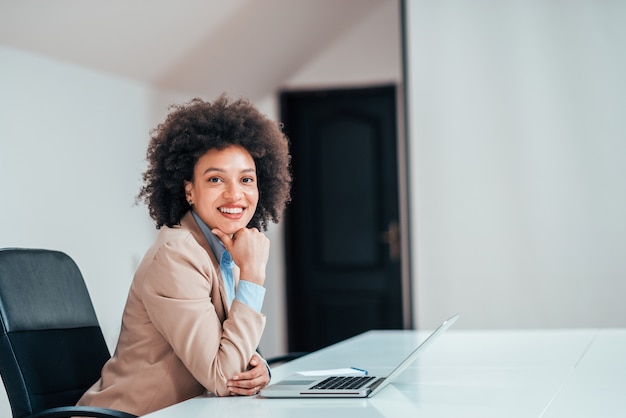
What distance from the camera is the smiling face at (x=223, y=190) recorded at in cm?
210

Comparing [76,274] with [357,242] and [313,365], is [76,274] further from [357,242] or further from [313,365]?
[357,242]

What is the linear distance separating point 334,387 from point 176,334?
1.16 feet

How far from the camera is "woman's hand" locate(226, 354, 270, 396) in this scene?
1.90 metres

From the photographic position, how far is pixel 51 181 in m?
3.80

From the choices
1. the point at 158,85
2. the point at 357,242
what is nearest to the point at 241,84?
the point at 158,85

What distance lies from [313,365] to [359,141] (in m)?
3.99

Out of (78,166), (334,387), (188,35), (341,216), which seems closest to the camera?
(334,387)

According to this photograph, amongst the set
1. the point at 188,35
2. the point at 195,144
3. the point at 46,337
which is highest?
the point at 188,35

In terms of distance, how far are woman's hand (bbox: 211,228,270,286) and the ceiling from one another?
5.96 ft

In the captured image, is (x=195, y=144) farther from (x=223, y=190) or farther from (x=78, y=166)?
(x=78, y=166)

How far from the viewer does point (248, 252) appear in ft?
6.66

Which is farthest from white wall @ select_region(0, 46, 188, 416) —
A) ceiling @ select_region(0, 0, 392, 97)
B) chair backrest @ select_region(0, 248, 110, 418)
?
chair backrest @ select_region(0, 248, 110, 418)

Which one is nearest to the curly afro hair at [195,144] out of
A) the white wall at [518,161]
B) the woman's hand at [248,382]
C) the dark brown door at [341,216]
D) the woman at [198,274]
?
the woman at [198,274]

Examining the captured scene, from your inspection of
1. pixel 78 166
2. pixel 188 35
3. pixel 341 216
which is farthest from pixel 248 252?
pixel 341 216
